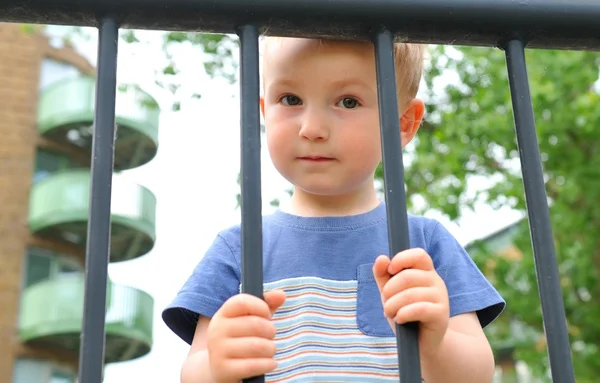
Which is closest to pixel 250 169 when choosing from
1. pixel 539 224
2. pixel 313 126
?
pixel 539 224

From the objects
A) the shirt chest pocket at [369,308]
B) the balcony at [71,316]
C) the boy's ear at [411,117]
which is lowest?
the shirt chest pocket at [369,308]

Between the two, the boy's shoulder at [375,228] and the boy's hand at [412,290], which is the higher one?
the boy's shoulder at [375,228]

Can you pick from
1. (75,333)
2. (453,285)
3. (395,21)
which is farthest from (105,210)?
(75,333)

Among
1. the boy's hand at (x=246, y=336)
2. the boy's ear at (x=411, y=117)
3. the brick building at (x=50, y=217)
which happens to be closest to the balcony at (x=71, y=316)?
the brick building at (x=50, y=217)

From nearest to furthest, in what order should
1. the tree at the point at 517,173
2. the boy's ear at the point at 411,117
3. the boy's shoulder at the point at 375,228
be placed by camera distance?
the boy's shoulder at the point at 375,228 < the boy's ear at the point at 411,117 < the tree at the point at 517,173

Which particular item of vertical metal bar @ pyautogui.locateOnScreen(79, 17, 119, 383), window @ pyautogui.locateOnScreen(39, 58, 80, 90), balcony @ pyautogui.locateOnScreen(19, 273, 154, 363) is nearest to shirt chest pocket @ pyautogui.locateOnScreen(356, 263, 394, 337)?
vertical metal bar @ pyautogui.locateOnScreen(79, 17, 119, 383)

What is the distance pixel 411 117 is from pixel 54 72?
17672 mm

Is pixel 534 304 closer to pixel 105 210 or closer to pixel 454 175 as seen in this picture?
pixel 454 175

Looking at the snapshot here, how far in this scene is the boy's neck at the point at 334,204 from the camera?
5.04 ft

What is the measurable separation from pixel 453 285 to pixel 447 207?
5.91 meters

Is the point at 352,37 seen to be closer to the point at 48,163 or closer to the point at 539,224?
the point at 539,224

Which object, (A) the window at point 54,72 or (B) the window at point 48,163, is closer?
(B) the window at point 48,163

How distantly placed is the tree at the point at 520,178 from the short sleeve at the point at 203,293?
19.3 feet

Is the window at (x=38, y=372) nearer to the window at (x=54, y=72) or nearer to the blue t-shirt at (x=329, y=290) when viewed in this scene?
the window at (x=54, y=72)
